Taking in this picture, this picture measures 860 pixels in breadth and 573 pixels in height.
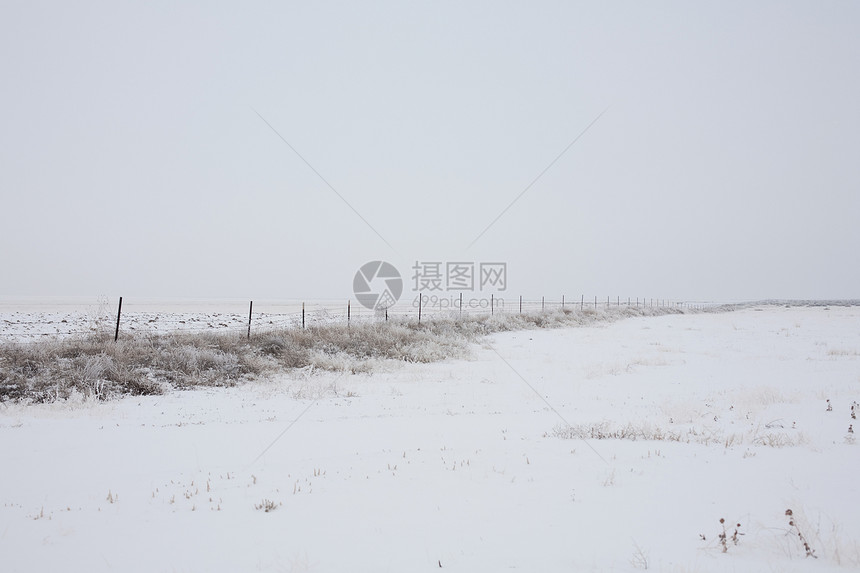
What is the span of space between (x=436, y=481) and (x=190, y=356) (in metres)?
10.9

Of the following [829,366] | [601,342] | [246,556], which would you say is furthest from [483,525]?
[601,342]

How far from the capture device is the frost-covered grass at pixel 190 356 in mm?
11148

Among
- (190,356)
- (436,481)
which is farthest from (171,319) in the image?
(436,481)

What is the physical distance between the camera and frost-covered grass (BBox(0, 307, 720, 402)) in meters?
11.1

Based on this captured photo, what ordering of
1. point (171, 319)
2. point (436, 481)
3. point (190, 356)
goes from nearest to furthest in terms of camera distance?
1. point (436, 481)
2. point (190, 356)
3. point (171, 319)

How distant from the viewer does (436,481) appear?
5.40 metres

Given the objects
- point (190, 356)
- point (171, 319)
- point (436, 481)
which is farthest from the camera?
point (171, 319)

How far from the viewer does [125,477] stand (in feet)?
19.5

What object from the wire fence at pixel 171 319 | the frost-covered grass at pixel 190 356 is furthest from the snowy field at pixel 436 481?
the wire fence at pixel 171 319

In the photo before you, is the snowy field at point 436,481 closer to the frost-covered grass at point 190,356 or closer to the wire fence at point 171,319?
the frost-covered grass at point 190,356

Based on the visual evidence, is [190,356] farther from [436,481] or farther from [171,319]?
[171,319]

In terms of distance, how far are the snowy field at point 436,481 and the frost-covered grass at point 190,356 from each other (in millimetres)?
1298

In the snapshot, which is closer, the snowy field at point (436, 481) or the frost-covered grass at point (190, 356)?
the snowy field at point (436, 481)

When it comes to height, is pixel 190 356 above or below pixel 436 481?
above
